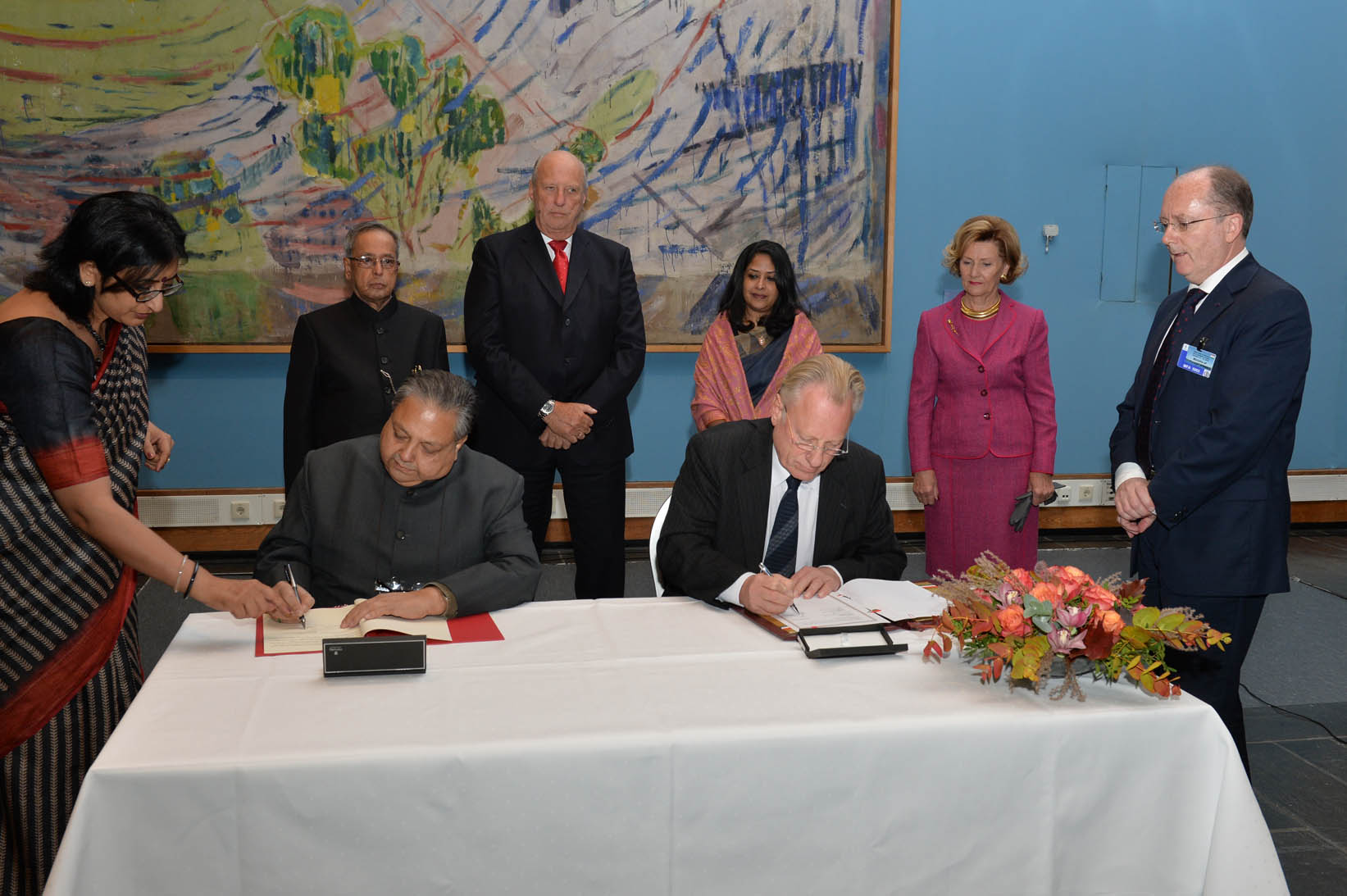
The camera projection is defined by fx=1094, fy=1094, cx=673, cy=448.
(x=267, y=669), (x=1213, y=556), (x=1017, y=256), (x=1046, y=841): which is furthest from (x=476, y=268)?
(x=1046, y=841)

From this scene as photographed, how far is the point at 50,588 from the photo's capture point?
2.11 metres

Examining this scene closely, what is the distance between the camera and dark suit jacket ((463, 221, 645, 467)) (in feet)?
12.5

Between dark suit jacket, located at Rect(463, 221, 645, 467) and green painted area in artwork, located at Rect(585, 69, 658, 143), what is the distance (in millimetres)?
→ 1887

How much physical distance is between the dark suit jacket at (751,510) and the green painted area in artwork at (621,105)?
129 inches

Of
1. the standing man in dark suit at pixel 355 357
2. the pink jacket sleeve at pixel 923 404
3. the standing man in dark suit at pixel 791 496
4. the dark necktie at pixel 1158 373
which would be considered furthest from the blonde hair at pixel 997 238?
the standing man in dark suit at pixel 355 357

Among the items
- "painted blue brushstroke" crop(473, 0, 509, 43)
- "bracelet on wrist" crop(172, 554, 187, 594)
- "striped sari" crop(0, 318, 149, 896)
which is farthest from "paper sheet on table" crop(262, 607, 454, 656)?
"painted blue brushstroke" crop(473, 0, 509, 43)

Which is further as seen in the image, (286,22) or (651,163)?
(651,163)

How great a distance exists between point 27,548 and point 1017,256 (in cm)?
307

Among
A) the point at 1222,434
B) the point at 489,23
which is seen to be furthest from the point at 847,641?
the point at 489,23

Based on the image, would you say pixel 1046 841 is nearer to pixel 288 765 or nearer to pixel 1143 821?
pixel 1143 821

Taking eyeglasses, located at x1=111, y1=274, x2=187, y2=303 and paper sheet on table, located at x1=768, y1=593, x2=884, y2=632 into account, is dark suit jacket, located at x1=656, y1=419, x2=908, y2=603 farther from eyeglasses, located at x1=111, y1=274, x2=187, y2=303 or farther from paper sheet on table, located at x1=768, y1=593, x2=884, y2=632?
eyeglasses, located at x1=111, y1=274, x2=187, y2=303

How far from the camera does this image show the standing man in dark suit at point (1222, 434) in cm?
264

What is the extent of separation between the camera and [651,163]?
18.5ft

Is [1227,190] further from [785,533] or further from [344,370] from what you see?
[344,370]
